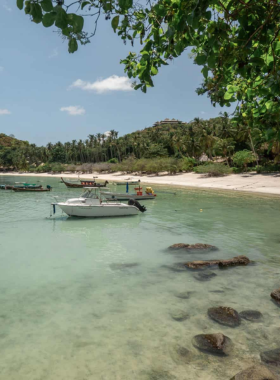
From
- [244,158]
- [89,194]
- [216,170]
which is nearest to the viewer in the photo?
[89,194]

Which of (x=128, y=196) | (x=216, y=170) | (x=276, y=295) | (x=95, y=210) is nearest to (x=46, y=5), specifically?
(x=276, y=295)

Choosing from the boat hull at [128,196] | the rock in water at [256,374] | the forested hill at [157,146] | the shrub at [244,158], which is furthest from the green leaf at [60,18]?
the shrub at [244,158]

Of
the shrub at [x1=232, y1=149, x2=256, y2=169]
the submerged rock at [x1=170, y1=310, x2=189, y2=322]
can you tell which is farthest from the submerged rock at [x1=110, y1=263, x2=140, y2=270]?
the shrub at [x1=232, y1=149, x2=256, y2=169]

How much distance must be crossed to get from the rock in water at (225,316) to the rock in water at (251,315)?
23 centimetres

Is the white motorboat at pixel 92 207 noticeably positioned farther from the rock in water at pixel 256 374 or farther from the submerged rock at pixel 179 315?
the rock in water at pixel 256 374

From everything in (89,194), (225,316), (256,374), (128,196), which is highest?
(89,194)

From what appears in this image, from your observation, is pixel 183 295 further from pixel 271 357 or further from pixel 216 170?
pixel 216 170

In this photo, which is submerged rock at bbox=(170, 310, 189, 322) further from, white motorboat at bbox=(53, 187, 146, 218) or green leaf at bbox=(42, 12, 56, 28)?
white motorboat at bbox=(53, 187, 146, 218)

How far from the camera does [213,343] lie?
6594 mm

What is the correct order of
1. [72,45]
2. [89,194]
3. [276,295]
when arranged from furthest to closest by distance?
[89,194] < [276,295] < [72,45]

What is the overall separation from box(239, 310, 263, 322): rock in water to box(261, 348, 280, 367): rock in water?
1350 mm

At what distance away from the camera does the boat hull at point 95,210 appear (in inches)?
923

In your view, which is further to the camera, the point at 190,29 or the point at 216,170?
the point at 216,170

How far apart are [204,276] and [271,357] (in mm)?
4813
